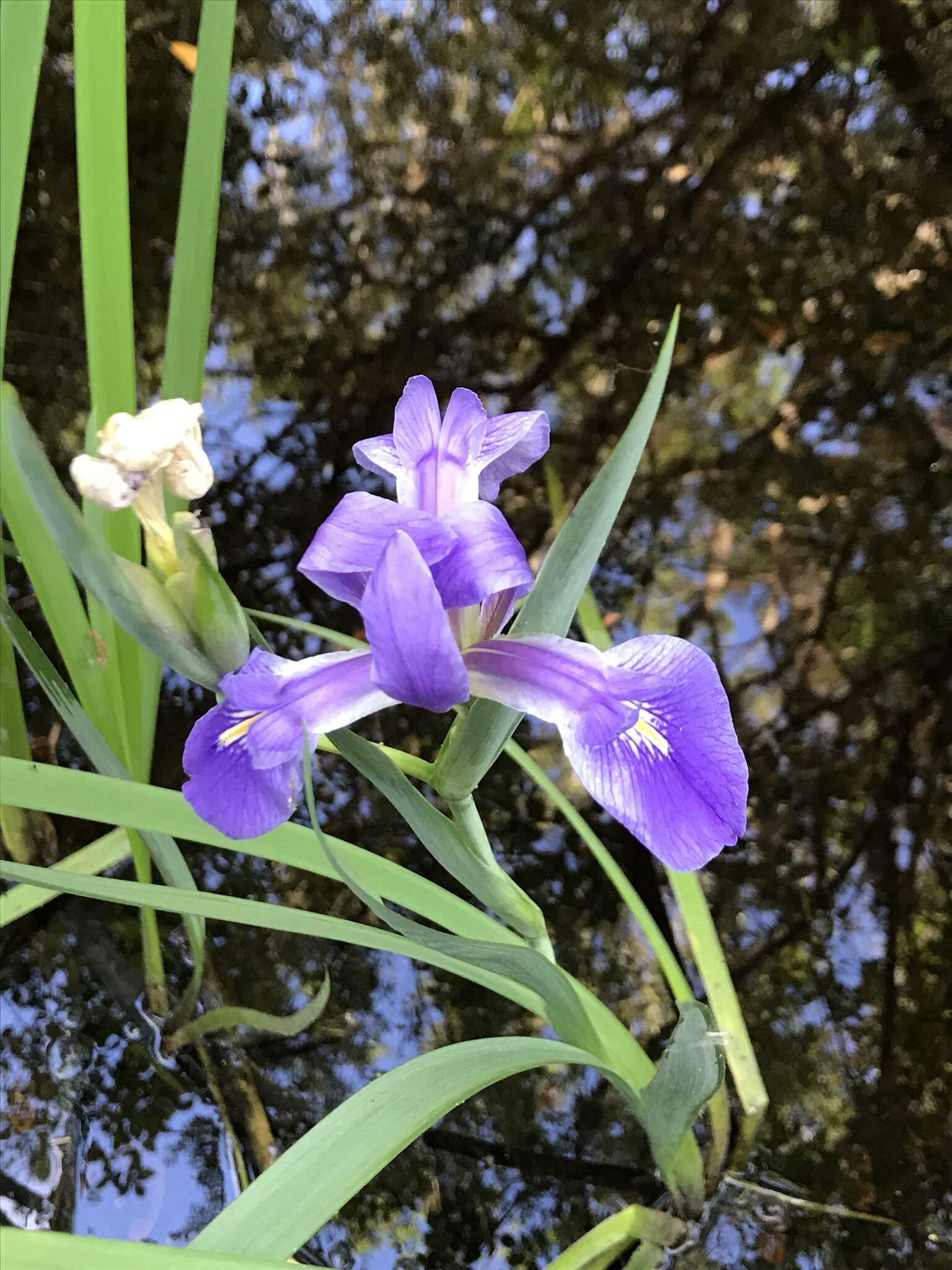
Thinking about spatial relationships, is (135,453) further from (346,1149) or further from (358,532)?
(346,1149)

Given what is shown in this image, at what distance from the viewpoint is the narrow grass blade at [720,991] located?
0.75 m

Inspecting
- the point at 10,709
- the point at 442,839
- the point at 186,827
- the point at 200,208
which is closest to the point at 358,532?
the point at 442,839

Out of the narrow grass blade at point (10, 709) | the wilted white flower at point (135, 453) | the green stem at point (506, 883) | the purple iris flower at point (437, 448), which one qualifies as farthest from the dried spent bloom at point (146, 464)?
the narrow grass blade at point (10, 709)

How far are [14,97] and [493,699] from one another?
63 centimetres

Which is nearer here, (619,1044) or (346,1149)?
(346,1149)

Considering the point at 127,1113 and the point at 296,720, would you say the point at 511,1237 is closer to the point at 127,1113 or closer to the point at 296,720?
the point at 127,1113

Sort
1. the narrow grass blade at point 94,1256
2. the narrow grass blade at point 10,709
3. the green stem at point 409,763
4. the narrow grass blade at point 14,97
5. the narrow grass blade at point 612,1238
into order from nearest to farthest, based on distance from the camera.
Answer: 1. the narrow grass blade at point 94,1256
2. the green stem at point 409,763
3. the narrow grass blade at point 14,97
4. the narrow grass blade at point 612,1238
5. the narrow grass blade at point 10,709

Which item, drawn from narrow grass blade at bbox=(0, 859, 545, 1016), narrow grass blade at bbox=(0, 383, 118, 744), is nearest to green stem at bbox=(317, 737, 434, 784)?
narrow grass blade at bbox=(0, 859, 545, 1016)

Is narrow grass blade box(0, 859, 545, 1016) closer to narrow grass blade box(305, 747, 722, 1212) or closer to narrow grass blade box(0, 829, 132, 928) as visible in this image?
narrow grass blade box(305, 747, 722, 1212)

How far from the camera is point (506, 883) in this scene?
46 cm

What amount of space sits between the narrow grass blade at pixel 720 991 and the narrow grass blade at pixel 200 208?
707 mm

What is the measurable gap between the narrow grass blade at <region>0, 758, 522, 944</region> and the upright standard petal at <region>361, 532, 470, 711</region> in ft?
0.59

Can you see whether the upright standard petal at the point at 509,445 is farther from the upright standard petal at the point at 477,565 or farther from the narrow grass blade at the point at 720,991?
the narrow grass blade at the point at 720,991

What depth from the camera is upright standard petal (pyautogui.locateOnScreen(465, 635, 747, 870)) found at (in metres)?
0.38
